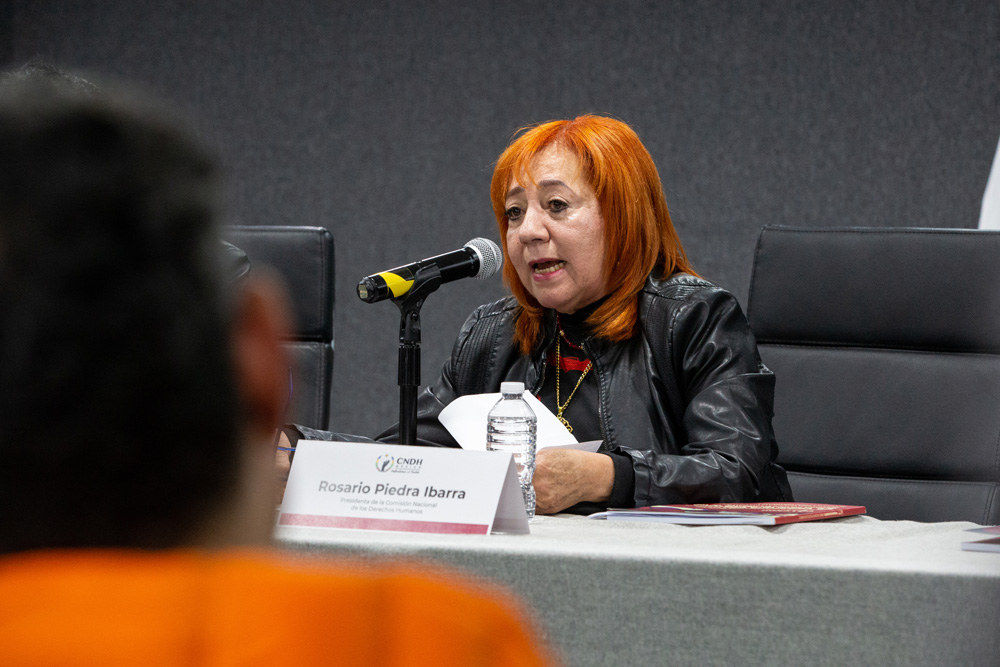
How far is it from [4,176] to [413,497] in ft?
2.21

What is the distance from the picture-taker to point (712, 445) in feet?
4.50

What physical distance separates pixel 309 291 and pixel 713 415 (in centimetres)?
94

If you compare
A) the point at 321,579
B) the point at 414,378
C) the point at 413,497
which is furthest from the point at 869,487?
the point at 321,579

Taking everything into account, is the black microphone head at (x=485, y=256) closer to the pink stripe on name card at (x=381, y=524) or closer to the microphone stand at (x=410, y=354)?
the microphone stand at (x=410, y=354)

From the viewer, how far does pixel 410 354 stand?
3.89ft

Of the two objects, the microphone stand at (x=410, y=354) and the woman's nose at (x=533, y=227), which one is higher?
the woman's nose at (x=533, y=227)

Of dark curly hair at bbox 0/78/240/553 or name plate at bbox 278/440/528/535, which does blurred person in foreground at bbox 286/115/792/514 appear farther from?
dark curly hair at bbox 0/78/240/553

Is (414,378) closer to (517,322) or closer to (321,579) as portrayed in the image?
(517,322)

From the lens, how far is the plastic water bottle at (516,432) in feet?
3.82

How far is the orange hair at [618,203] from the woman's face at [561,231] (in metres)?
0.01

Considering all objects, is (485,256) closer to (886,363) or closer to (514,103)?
(886,363)

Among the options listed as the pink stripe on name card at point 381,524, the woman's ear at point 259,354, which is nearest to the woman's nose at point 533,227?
the pink stripe on name card at point 381,524

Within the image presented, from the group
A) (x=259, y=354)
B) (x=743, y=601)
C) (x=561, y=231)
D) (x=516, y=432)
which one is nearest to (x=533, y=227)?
(x=561, y=231)

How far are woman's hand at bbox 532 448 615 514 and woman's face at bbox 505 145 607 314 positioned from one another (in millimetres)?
532
